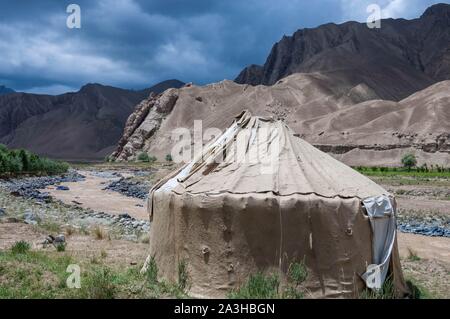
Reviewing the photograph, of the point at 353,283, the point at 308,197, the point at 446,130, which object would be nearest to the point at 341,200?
the point at 308,197

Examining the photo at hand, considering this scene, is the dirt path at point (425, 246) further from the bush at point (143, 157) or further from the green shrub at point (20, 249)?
the bush at point (143, 157)

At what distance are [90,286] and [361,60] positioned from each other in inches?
5011

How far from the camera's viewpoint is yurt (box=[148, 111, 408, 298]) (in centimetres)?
662

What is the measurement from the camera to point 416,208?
22828 millimetres

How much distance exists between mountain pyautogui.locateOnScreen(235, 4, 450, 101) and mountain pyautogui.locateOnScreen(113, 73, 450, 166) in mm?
13248

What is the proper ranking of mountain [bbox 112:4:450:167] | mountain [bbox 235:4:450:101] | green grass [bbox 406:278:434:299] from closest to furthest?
green grass [bbox 406:278:434:299], mountain [bbox 112:4:450:167], mountain [bbox 235:4:450:101]

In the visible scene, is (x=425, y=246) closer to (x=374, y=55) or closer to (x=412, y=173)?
Answer: (x=412, y=173)

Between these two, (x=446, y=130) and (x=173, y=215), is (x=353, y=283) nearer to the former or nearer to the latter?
(x=173, y=215)

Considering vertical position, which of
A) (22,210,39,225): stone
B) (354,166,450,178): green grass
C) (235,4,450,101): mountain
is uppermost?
(235,4,450,101): mountain

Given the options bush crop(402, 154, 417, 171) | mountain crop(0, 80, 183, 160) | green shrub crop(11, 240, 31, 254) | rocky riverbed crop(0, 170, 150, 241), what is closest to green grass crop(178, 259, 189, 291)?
green shrub crop(11, 240, 31, 254)

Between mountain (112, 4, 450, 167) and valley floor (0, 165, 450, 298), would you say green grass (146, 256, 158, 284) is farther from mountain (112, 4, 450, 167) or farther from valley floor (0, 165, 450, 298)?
mountain (112, 4, 450, 167)

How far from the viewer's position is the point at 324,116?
292 ft

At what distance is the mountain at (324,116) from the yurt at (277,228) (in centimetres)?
5853

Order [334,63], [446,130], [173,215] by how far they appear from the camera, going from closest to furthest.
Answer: [173,215], [446,130], [334,63]
